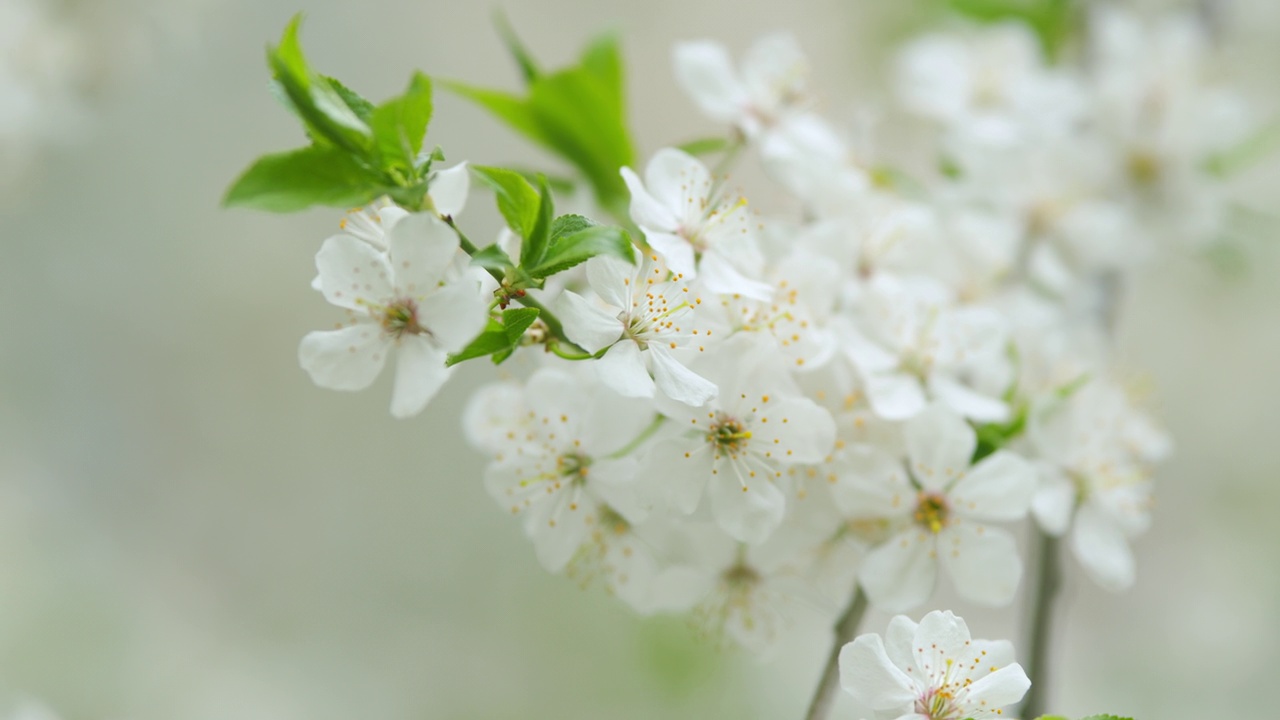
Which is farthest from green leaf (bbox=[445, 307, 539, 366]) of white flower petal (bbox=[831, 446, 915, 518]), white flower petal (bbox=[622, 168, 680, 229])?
white flower petal (bbox=[831, 446, 915, 518])

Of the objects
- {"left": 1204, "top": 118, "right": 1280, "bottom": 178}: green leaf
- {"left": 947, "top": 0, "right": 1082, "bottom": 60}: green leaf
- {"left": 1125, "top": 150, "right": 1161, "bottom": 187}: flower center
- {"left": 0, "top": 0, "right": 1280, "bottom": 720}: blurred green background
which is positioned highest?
{"left": 947, "top": 0, "right": 1082, "bottom": 60}: green leaf

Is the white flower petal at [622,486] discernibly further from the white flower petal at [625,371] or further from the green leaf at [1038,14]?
the green leaf at [1038,14]

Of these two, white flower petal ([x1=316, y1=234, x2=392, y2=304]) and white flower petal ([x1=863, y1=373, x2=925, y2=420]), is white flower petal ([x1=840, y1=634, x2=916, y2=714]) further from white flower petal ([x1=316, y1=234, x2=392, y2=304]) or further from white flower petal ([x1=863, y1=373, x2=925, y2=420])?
white flower petal ([x1=316, y1=234, x2=392, y2=304])

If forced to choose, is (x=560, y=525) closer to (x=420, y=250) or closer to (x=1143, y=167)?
(x=420, y=250)

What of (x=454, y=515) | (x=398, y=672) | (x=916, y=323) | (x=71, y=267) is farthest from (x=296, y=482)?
(x=916, y=323)

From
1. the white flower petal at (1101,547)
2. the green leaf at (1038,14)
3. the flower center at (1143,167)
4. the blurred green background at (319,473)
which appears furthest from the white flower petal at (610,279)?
the blurred green background at (319,473)

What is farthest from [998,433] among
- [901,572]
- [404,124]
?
[404,124]
